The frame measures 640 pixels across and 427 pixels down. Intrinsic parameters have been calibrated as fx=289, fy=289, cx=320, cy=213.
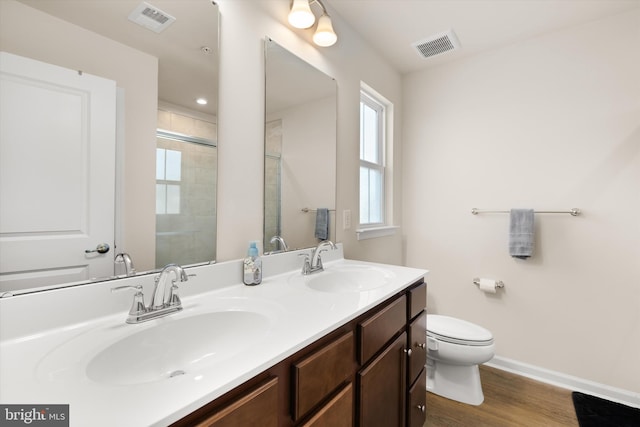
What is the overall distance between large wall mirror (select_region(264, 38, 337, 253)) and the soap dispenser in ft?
0.50

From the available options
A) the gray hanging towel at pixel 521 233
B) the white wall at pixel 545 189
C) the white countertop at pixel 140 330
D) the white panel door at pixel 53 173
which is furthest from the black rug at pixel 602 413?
the white panel door at pixel 53 173

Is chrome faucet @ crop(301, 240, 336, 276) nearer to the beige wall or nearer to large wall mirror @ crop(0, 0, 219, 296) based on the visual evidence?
large wall mirror @ crop(0, 0, 219, 296)

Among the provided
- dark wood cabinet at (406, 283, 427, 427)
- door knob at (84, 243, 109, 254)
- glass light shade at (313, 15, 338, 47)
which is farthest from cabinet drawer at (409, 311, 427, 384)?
glass light shade at (313, 15, 338, 47)

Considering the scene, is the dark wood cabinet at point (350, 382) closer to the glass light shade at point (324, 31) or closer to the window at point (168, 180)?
the window at point (168, 180)

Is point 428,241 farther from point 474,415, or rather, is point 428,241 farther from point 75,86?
point 75,86

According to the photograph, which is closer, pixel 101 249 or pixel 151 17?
pixel 101 249

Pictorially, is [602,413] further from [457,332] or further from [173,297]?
[173,297]

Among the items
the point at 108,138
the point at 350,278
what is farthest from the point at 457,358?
the point at 108,138

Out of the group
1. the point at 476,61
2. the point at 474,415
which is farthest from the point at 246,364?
the point at 476,61

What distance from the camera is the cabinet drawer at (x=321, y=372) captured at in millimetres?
720

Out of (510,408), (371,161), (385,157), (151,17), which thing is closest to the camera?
(151,17)

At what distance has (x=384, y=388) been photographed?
1.13m

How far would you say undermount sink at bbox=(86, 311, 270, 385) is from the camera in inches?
27.0

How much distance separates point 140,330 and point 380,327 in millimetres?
782
